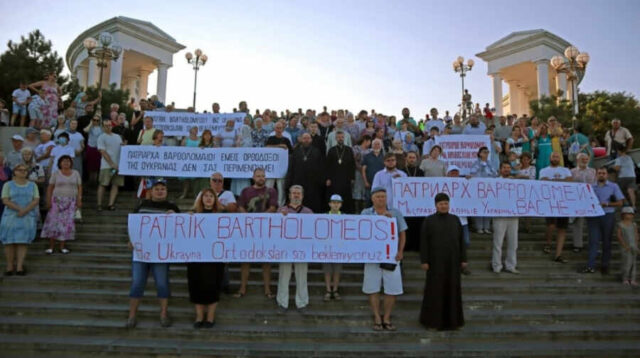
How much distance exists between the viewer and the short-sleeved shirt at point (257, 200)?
6.88 meters

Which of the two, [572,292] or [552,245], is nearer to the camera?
[572,292]

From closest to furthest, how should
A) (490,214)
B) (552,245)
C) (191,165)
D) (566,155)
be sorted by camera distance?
(490,214), (552,245), (191,165), (566,155)

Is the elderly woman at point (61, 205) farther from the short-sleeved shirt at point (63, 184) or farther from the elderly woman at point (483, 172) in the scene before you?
the elderly woman at point (483, 172)

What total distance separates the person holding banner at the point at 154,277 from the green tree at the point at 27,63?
2386 cm

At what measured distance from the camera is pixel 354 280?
23.5 feet

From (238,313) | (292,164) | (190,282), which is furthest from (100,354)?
(292,164)

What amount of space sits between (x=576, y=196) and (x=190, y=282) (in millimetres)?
7304

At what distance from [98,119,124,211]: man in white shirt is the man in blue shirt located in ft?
32.5

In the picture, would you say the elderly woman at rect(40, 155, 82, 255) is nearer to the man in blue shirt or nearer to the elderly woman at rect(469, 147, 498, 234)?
the elderly woman at rect(469, 147, 498, 234)

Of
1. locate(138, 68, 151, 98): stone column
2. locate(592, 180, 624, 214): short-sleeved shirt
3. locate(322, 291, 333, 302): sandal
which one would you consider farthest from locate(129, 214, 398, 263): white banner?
locate(138, 68, 151, 98): stone column

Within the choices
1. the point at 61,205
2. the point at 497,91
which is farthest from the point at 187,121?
the point at 497,91

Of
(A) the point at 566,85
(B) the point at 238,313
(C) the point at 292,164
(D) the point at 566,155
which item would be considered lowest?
(B) the point at 238,313

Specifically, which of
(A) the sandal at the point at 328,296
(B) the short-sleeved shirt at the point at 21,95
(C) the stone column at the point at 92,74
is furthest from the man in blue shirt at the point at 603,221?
(C) the stone column at the point at 92,74

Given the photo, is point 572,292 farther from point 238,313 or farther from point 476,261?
point 238,313
